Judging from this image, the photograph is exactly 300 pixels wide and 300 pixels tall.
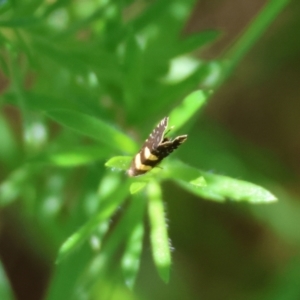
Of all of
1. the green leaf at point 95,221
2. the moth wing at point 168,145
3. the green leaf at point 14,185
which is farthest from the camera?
the green leaf at point 14,185

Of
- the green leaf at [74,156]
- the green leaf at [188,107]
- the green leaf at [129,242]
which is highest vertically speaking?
the green leaf at [74,156]

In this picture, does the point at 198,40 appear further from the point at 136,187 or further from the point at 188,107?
the point at 136,187

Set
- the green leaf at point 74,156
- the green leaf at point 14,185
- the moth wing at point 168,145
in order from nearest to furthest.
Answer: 1. the moth wing at point 168,145
2. the green leaf at point 74,156
3. the green leaf at point 14,185

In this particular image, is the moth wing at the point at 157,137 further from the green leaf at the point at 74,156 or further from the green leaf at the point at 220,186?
the green leaf at the point at 74,156

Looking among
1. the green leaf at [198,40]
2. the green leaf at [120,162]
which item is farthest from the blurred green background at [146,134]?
the green leaf at [120,162]

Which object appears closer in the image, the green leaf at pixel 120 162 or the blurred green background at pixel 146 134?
the green leaf at pixel 120 162

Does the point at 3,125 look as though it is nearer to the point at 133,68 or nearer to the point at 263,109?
the point at 133,68
